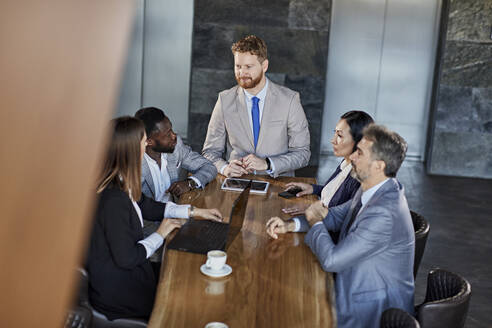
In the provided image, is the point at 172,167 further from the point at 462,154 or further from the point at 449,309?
the point at 462,154

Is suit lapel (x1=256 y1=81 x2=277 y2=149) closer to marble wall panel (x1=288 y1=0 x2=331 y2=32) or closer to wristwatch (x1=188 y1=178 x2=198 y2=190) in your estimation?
wristwatch (x1=188 y1=178 x2=198 y2=190)

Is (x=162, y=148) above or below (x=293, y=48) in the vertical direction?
below

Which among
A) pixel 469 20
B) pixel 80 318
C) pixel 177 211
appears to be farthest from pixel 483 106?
pixel 80 318

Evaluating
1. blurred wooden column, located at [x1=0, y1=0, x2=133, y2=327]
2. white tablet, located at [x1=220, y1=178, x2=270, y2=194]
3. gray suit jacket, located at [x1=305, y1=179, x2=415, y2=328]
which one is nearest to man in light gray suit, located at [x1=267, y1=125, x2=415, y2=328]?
gray suit jacket, located at [x1=305, y1=179, x2=415, y2=328]

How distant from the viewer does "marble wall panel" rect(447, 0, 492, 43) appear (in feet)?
22.9

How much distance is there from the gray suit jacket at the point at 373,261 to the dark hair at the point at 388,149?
0.32 feet

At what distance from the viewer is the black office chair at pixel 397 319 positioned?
1709mm

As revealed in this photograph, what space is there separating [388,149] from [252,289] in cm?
84

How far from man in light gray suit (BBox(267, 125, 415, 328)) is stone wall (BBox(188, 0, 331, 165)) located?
16.1 feet

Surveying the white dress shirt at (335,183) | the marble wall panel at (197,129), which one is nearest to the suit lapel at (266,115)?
the white dress shirt at (335,183)

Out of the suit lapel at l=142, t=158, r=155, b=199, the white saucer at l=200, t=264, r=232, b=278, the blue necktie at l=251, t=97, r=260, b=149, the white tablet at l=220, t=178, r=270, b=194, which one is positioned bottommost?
the white saucer at l=200, t=264, r=232, b=278

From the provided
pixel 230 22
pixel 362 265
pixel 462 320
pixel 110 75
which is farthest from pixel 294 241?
pixel 230 22

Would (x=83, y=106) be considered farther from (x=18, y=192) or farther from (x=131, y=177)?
(x=131, y=177)

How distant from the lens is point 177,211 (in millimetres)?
2682
